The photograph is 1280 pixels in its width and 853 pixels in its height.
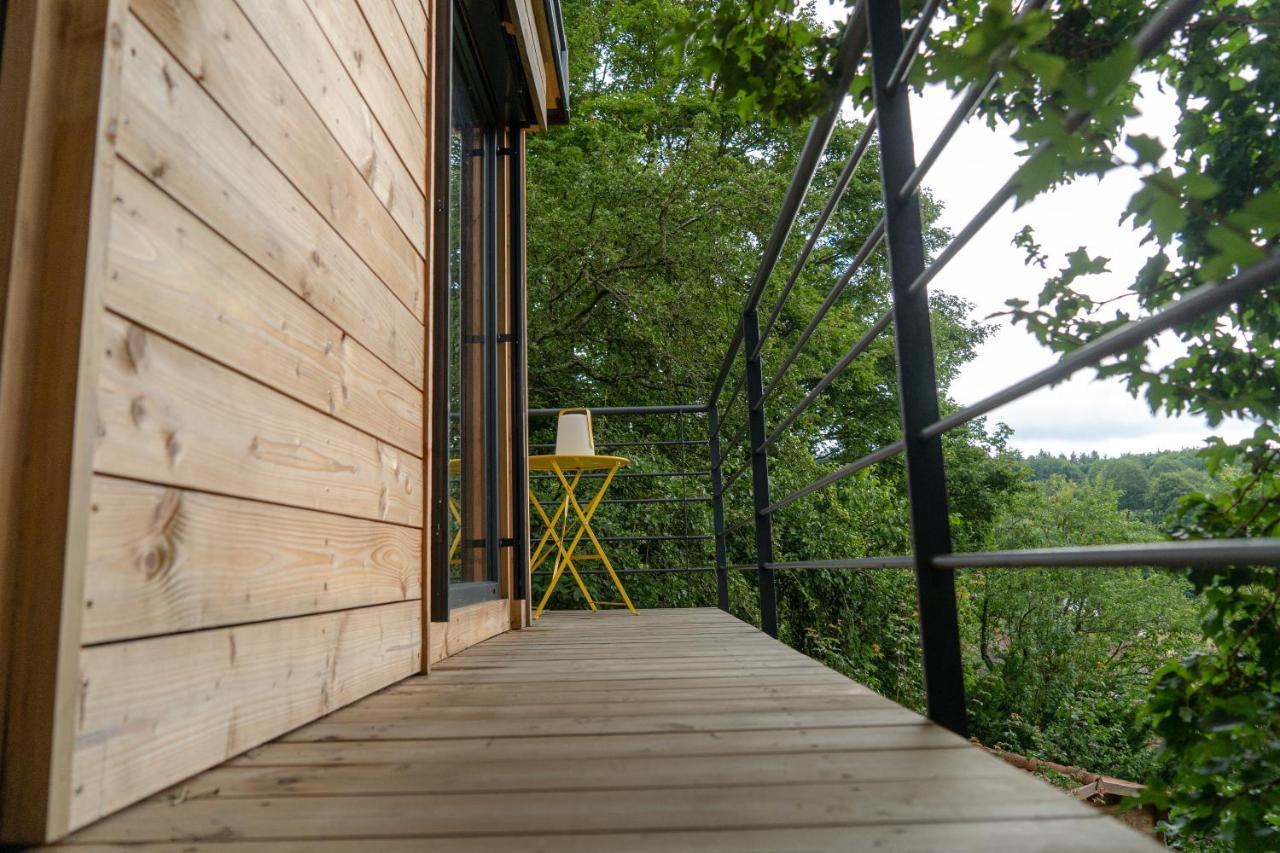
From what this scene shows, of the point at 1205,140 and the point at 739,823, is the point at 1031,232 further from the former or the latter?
the point at 739,823

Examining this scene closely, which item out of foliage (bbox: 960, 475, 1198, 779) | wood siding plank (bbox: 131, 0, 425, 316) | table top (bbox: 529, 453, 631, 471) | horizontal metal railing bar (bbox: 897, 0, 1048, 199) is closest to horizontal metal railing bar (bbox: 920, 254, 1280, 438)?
horizontal metal railing bar (bbox: 897, 0, 1048, 199)

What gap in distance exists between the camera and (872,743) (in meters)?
0.97

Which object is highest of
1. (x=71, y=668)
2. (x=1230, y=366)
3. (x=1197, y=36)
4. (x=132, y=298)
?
(x=1197, y=36)

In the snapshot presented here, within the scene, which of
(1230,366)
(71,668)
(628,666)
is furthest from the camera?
(1230,366)

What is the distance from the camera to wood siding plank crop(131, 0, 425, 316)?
2.89ft

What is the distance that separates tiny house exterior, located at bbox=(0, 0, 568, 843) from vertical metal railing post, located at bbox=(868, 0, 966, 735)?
0.81 meters

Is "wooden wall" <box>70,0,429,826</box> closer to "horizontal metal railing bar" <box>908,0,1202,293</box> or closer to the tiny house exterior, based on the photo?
the tiny house exterior

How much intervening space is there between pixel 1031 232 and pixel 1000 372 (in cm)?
995

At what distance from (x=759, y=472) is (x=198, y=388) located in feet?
6.40

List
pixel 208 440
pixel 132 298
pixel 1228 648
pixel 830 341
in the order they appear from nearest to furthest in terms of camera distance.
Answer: pixel 132 298 < pixel 208 440 < pixel 1228 648 < pixel 830 341

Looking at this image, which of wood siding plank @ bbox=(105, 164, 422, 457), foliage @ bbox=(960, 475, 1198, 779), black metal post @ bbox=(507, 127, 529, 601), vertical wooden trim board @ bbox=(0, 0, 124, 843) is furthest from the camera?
foliage @ bbox=(960, 475, 1198, 779)

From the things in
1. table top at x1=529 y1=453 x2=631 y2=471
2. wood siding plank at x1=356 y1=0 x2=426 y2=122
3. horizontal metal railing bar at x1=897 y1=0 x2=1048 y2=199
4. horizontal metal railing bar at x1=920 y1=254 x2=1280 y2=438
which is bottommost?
horizontal metal railing bar at x1=920 y1=254 x2=1280 y2=438

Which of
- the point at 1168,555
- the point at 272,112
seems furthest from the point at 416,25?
the point at 1168,555

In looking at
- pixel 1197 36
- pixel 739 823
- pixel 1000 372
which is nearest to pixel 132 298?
pixel 739 823
